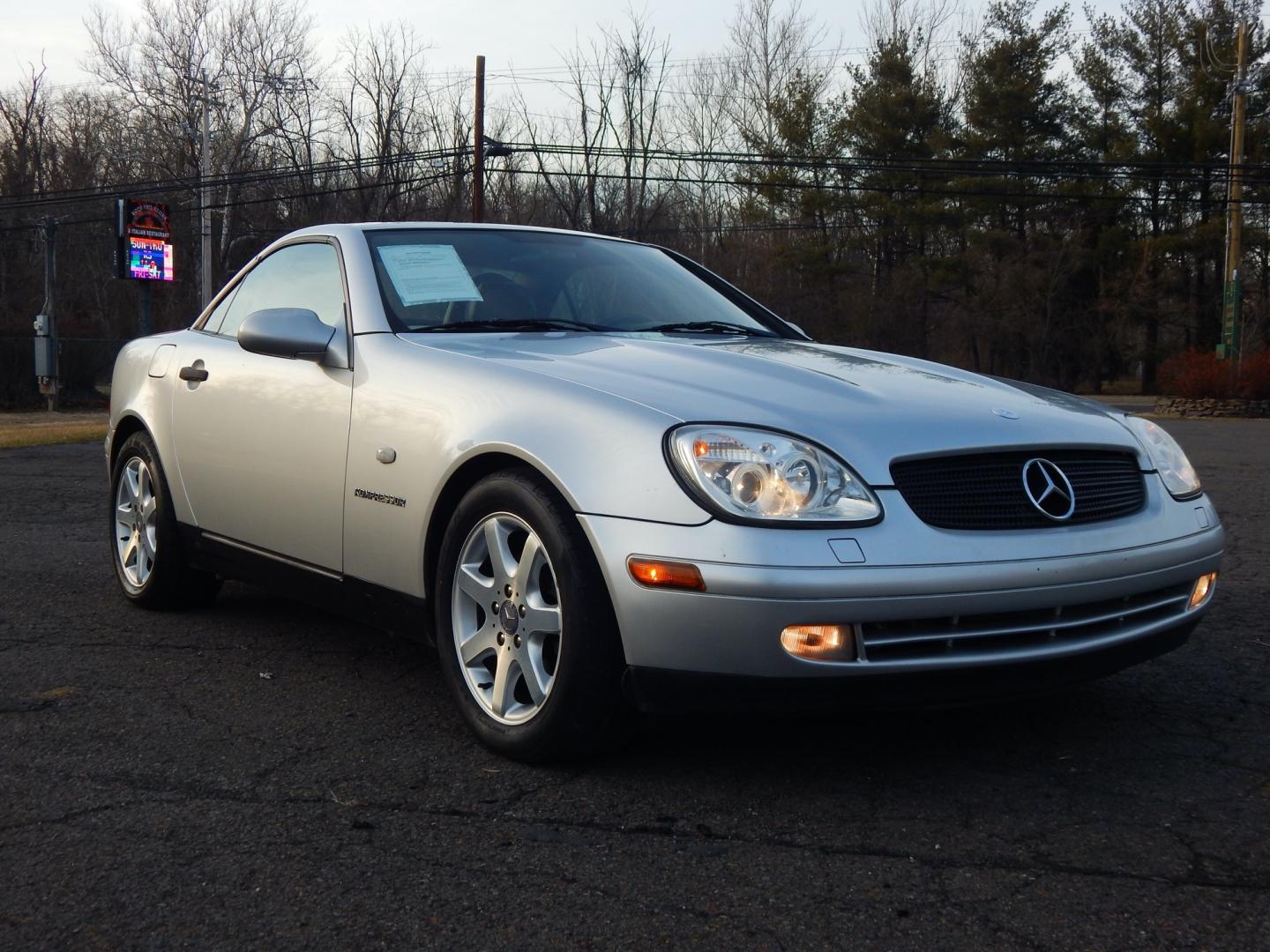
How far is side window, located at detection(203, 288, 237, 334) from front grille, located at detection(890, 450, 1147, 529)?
3.04m

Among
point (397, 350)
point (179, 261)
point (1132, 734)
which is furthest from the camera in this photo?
point (179, 261)

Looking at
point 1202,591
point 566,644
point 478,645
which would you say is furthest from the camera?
point 1202,591

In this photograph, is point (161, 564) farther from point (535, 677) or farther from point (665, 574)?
point (665, 574)

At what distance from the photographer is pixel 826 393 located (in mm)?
3201

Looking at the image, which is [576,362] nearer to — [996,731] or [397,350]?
[397,350]

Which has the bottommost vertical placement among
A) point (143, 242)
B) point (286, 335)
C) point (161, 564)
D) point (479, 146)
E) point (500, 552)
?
point (161, 564)

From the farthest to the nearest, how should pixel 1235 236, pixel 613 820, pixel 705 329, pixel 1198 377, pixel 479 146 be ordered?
pixel 1235 236 → pixel 479 146 → pixel 1198 377 → pixel 705 329 → pixel 613 820

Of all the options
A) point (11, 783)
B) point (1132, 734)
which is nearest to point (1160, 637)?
point (1132, 734)

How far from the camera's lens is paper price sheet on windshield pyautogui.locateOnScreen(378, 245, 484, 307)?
13.2 feet

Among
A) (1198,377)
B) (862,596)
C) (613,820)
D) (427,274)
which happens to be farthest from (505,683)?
(1198,377)

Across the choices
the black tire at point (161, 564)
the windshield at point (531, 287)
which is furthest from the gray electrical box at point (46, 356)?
the windshield at point (531, 287)

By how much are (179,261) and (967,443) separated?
4888 cm

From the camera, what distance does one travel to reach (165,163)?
43.8 m

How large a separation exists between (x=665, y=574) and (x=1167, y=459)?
165 cm
